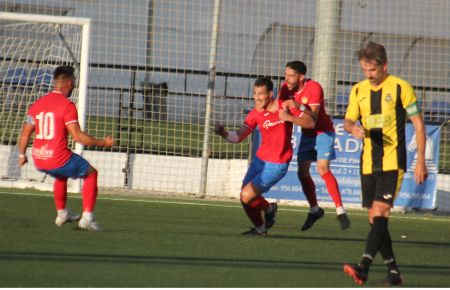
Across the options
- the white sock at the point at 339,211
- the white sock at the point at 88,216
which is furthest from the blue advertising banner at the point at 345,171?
the white sock at the point at 88,216

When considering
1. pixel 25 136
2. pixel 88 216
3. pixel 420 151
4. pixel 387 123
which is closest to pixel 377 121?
pixel 387 123

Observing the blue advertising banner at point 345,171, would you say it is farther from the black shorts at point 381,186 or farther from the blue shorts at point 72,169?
the black shorts at point 381,186

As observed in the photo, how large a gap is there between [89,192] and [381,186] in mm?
3785

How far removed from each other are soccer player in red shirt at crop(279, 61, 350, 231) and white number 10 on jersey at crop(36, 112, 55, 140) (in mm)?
2729

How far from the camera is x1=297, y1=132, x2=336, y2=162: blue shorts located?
1259 cm

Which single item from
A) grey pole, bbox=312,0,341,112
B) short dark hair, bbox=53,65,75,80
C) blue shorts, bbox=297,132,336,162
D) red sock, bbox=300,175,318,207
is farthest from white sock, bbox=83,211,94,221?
grey pole, bbox=312,0,341,112

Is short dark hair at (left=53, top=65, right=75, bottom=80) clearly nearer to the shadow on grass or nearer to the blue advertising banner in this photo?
the shadow on grass

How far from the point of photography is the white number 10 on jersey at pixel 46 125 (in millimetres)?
10758

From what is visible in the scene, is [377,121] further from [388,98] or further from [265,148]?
[265,148]

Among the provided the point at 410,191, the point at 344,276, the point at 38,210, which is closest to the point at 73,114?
the point at 38,210

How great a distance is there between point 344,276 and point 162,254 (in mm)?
1617

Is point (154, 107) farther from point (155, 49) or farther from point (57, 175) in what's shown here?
point (57, 175)

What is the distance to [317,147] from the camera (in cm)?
1264

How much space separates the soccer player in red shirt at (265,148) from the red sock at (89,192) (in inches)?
59.2
